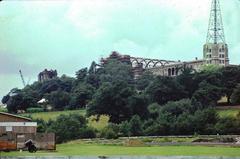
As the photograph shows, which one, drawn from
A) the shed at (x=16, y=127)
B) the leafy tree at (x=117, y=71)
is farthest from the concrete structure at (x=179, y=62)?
the shed at (x=16, y=127)

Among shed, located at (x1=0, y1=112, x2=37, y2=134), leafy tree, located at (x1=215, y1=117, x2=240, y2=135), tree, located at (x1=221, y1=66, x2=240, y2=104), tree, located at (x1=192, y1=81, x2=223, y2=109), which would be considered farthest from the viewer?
tree, located at (x1=221, y1=66, x2=240, y2=104)

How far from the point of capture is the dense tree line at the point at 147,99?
1587 inches

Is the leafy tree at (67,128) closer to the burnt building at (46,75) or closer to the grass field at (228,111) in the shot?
the burnt building at (46,75)

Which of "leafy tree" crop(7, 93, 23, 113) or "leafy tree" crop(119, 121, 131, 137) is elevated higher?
"leafy tree" crop(7, 93, 23, 113)

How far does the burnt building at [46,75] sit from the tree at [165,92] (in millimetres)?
8697

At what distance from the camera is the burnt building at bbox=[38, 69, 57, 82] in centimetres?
4996

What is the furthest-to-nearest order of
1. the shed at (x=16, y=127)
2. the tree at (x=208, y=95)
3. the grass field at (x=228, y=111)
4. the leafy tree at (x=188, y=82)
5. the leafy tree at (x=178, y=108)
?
1. the leafy tree at (x=188, y=82)
2. the tree at (x=208, y=95)
3. the leafy tree at (x=178, y=108)
4. the grass field at (x=228, y=111)
5. the shed at (x=16, y=127)

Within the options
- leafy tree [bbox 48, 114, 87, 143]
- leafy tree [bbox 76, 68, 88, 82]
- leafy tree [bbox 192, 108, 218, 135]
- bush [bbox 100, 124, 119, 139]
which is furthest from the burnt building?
leafy tree [bbox 192, 108, 218, 135]

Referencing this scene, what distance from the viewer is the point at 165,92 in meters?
51.0

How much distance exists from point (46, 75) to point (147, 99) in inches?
395

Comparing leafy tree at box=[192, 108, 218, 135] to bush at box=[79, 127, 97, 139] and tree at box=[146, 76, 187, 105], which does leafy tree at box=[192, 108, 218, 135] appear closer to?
bush at box=[79, 127, 97, 139]

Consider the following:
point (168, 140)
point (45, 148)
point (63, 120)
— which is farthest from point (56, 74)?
point (45, 148)

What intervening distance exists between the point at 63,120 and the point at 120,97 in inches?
384

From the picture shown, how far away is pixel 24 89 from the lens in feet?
147
